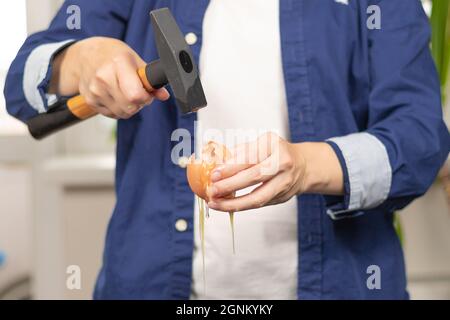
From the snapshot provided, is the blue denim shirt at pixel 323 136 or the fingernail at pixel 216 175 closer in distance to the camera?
the fingernail at pixel 216 175

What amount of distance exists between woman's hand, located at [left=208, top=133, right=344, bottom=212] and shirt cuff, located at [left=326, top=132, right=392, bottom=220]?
12mm

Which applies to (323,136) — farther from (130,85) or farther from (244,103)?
(130,85)

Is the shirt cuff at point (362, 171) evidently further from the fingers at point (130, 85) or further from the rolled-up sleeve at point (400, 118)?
the fingers at point (130, 85)

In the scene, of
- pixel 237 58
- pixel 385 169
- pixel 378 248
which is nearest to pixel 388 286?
pixel 378 248

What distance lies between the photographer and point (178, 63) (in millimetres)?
373

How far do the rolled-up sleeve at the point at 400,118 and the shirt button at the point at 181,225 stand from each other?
0.13m

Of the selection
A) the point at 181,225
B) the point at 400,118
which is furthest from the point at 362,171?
the point at 181,225

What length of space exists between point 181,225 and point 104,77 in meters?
0.19

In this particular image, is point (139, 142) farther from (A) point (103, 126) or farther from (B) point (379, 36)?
(A) point (103, 126)

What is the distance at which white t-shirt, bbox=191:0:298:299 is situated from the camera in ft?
1.61

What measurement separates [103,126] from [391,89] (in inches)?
24.3

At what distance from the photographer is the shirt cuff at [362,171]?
0.47 meters

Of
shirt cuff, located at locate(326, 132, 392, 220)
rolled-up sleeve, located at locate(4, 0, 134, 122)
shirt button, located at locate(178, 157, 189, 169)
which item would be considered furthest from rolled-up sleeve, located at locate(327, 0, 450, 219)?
rolled-up sleeve, located at locate(4, 0, 134, 122)

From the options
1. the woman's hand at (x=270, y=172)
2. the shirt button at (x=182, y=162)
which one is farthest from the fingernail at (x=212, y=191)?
the shirt button at (x=182, y=162)
